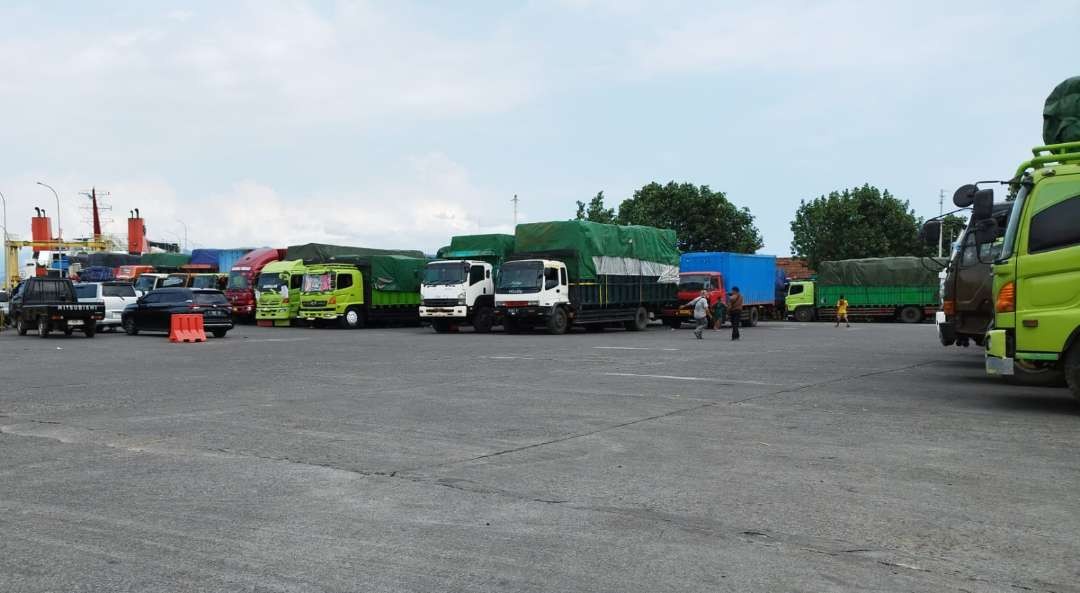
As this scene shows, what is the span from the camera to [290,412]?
10.5 metres

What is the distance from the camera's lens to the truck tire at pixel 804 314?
4919 cm

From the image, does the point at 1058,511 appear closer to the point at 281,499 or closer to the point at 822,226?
the point at 281,499

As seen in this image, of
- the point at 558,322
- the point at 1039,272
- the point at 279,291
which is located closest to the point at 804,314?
the point at 558,322

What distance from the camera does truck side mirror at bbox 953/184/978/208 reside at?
10375 mm

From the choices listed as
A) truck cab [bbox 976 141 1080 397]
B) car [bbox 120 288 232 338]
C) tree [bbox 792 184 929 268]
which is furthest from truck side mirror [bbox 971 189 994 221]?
tree [bbox 792 184 929 268]

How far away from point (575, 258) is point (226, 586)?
25692mm

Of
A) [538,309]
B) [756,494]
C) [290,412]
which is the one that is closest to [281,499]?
[756,494]

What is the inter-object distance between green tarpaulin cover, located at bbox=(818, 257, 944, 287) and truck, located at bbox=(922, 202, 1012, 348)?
100 feet

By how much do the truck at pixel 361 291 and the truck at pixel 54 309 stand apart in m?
8.11

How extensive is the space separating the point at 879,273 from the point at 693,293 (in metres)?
15.2

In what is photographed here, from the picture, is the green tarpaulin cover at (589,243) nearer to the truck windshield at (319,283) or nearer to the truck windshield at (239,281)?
the truck windshield at (319,283)

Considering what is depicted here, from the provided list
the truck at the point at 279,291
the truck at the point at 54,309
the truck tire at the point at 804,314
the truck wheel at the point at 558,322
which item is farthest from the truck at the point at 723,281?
the truck at the point at 54,309

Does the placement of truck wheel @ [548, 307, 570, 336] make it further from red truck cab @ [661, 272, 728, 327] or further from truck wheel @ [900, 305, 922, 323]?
truck wheel @ [900, 305, 922, 323]

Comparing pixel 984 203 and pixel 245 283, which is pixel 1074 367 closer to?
pixel 984 203
